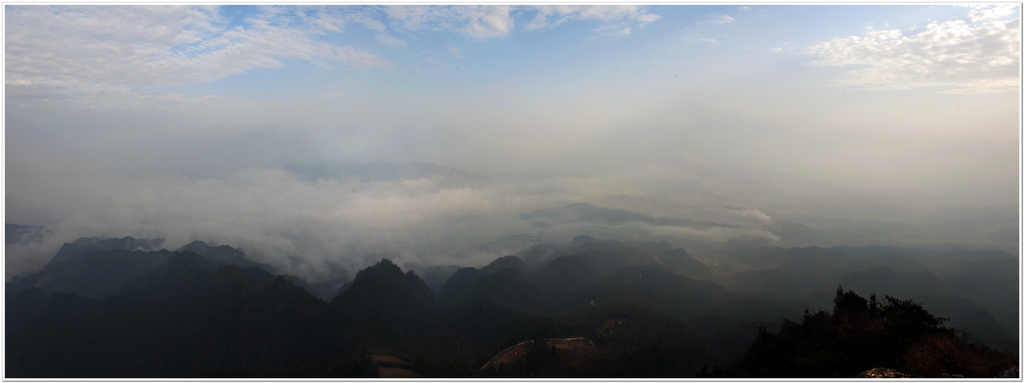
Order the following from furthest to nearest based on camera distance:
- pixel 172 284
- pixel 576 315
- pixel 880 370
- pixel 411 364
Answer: pixel 172 284 < pixel 576 315 < pixel 411 364 < pixel 880 370

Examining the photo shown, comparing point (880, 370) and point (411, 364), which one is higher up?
point (880, 370)

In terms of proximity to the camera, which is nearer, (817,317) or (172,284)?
(817,317)

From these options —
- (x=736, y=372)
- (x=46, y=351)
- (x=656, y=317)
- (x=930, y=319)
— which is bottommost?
(x=46, y=351)

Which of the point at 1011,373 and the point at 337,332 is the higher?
the point at 1011,373

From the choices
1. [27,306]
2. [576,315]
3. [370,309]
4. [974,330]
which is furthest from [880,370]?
[27,306]

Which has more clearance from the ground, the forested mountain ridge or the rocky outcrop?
the rocky outcrop

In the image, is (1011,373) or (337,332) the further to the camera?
(337,332)

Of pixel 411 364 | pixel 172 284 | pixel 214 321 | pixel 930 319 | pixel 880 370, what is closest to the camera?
pixel 880 370

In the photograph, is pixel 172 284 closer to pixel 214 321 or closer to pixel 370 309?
pixel 214 321

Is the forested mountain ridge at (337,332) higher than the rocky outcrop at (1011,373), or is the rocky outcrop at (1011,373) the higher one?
the rocky outcrop at (1011,373)

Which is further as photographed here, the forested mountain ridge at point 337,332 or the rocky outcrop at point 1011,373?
the forested mountain ridge at point 337,332

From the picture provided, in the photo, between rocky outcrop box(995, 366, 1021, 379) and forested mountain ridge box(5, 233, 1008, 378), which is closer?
rocky outcrop box(995, 366, 1021, 379)
